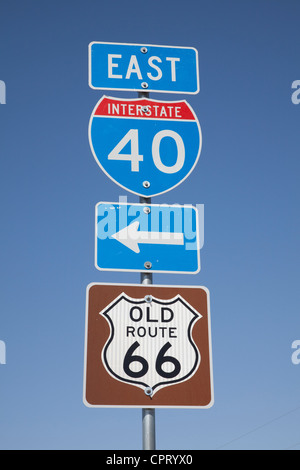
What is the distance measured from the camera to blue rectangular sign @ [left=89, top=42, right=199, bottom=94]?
132 inches

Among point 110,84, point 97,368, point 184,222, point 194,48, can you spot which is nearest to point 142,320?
point 97,368

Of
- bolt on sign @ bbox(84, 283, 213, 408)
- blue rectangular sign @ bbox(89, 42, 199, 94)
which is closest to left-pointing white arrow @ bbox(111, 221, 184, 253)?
bolt on sign @ bbox(84, 283, 213, 408)

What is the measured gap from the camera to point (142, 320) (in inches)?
106

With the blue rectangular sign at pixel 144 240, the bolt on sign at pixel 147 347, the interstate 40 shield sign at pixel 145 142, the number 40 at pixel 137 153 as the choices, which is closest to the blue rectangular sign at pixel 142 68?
the interstate 40 shield sign at pixel 145 142

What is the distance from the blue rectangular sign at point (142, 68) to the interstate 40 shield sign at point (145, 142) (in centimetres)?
12

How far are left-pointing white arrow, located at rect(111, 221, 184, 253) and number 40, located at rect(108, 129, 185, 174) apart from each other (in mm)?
361

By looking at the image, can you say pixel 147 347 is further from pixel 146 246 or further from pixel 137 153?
pixel 137 153

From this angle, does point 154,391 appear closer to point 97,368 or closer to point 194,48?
point 97,368

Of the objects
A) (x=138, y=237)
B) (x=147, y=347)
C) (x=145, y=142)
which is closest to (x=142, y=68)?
(x=145, y=142)

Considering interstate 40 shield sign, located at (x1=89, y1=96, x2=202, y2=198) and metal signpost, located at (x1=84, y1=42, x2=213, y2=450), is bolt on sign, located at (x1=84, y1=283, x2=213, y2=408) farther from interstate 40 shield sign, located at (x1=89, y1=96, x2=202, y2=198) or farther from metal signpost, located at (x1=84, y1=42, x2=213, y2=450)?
interstate 40 shield sign, located at (x1=89, y1=96, x2=202, y2=198)

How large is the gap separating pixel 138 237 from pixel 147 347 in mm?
535

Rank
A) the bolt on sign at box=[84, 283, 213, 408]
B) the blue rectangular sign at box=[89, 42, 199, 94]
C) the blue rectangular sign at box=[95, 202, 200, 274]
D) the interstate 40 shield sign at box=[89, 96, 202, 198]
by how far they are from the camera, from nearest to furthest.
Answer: the bolt on sign at box=[84, 283, 213, 408]
the blue rectangular sign at box=[95, 202, 200, 274]
the interstate 40 shield sign at box=[89, 96, 202, 198]
the blue rectangular sign at box=[89, 42, 199, 94]

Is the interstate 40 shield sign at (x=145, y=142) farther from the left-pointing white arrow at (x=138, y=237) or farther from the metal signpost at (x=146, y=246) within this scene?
the left-pointing white arrow at (x=138, y=237)
